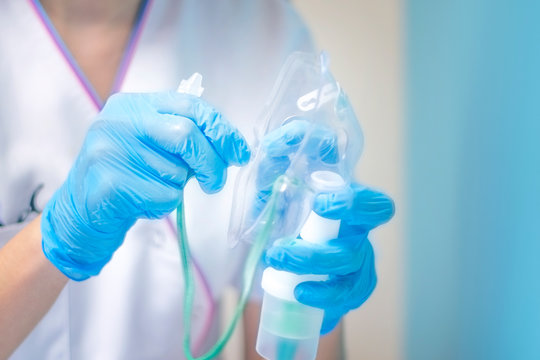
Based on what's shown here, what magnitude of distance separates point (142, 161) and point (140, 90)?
0.88 feet

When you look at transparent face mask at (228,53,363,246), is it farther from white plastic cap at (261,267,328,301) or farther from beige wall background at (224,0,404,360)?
beige wall background at (224,0,404,360)

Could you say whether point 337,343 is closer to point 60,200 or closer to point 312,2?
point 60,200

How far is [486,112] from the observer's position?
0.66 meters

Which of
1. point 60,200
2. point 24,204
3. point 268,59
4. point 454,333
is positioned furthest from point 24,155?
point 454,333

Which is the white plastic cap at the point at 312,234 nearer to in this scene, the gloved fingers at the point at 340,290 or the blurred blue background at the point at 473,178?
the gloved fingers at the point at 340,290

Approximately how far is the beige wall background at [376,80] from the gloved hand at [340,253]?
371mm

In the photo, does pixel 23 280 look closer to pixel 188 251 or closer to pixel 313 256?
pixel 188 251

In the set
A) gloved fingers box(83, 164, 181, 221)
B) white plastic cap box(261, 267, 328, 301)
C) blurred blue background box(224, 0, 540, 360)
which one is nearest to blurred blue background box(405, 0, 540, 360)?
blurred blue background box(224, 0, 540, 360)

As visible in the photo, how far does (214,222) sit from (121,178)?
11.3 inches

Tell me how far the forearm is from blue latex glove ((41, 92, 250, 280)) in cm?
8

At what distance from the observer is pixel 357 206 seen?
53cm

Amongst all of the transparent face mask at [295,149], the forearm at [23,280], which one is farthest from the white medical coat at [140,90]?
the transparent face mask at [295,149]

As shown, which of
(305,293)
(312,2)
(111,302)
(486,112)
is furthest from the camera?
(312,2)

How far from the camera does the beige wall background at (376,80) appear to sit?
985 millimetres
